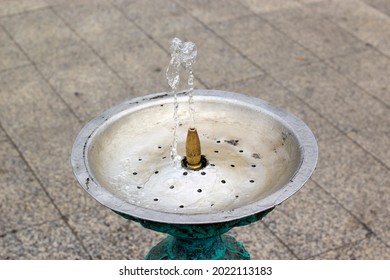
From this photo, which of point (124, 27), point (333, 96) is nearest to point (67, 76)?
point (124, 27)

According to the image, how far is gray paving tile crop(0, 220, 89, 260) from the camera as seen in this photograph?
4305 mm

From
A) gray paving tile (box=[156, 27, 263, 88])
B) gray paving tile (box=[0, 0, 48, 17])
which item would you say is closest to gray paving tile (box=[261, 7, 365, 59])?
gray paving tile (box=[156, 27, 263, 88])

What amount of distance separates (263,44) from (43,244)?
3.16 m

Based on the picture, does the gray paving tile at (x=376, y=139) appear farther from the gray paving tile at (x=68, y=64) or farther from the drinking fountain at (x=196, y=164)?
the drinking fountain at (x=196, y=164)

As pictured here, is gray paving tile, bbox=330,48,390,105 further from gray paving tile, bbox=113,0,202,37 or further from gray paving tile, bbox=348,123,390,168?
gray paving tile, bbox=113,0,202,37

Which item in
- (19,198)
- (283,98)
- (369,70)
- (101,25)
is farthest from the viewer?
(101,25)

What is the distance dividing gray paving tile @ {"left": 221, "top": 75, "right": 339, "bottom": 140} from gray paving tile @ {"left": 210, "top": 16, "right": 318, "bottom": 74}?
0.26 m

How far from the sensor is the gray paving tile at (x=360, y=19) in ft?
22.0

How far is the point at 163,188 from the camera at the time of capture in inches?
111

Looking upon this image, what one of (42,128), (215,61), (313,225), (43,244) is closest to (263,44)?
(215,61)

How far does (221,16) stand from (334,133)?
88.6 inches

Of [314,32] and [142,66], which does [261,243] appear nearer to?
[142,66]

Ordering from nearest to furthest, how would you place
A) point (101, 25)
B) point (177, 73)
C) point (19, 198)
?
point (177, 73), point (19, 198), point (101, 25)

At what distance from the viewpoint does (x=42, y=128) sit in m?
5.45
